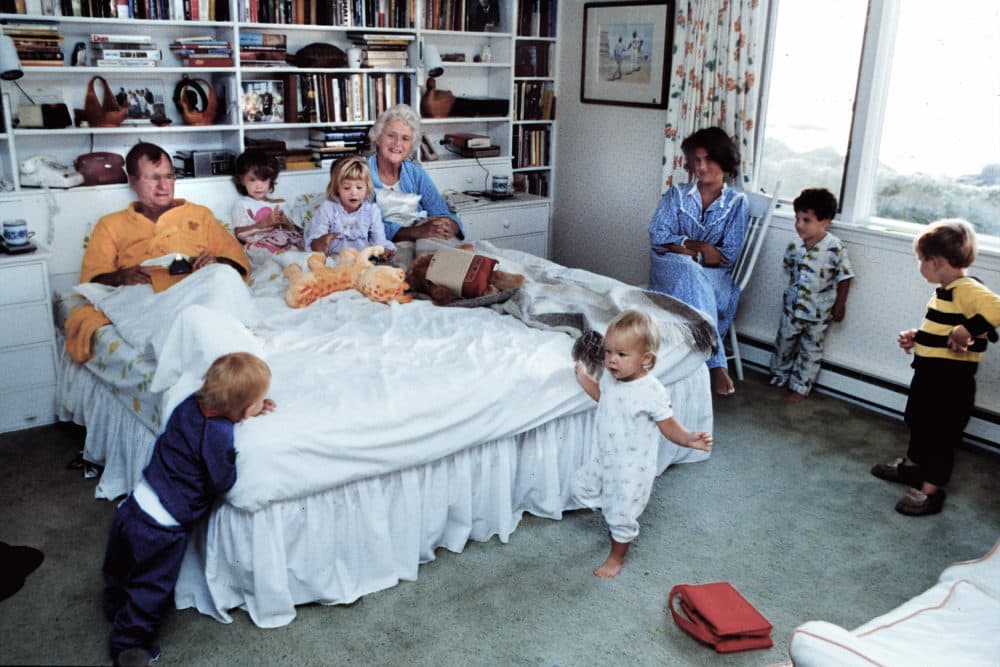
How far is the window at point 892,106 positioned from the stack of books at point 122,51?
291 cm

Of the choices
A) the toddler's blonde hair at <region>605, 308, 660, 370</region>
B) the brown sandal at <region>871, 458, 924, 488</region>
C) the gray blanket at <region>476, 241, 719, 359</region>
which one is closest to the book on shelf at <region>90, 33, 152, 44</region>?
the gray blanket at <region>476, 241, 719, 359</region>

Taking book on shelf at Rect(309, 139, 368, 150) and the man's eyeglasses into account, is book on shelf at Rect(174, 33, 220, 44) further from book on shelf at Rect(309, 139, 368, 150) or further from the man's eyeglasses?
the man's eyeglasses

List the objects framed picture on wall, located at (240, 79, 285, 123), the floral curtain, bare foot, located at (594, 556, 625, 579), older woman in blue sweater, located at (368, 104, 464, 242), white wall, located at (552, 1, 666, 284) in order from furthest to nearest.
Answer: white wall, located at (552, 1, 666, 284) < framed picture on wall, located at (240, 79, 285, 123) < the floral curtain < older woman in blue sweater, located at (368, 104, 464, 242) < bare foot, located at (594, 556, 625, 579)

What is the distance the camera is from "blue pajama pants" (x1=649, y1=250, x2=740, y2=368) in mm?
3701

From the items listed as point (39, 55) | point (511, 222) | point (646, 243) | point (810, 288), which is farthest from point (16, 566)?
point (646, 243)

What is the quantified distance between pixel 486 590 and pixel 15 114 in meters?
2.93

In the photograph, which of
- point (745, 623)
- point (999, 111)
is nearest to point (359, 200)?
point (745, 623)

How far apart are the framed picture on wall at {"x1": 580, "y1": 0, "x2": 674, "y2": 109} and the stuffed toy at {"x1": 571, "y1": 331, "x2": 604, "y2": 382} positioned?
2.36 m

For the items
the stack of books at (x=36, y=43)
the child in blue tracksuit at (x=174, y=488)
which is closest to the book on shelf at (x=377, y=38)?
the stack of books at (x=36, y=43)

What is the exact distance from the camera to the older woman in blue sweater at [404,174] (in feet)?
12.7

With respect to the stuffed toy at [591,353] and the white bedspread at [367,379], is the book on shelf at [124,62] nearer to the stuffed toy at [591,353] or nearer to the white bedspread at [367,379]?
the white bedspread at [367,379]

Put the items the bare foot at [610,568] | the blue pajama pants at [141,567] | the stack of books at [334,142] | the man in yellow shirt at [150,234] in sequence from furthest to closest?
the stack of books at [334,142], the man in yellow shirt at [150,234], the bare foot at [610,568], the blue pajama pants at [141,567]

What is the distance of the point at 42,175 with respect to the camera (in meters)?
3.57

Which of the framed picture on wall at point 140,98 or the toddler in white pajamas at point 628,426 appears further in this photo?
the framed picture on wall at point 140,98
